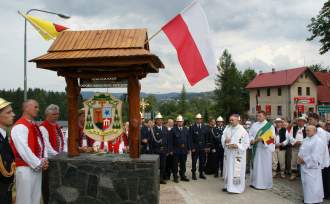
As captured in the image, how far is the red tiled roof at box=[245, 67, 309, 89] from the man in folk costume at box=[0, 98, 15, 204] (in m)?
50.7

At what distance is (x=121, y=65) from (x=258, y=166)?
20.4 feet

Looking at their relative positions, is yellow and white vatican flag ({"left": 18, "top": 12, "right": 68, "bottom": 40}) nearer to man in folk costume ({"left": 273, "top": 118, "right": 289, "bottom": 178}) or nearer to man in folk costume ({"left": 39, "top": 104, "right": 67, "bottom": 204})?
man in folk costume ({"left": 39, "top": 104, "right": 67, "bottom": 204})

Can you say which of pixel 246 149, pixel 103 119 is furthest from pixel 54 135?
pixel 246 149

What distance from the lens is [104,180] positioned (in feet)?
20.5

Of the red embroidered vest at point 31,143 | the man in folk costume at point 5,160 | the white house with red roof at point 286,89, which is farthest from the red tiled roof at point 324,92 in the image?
the man in folk costume at point 5,160

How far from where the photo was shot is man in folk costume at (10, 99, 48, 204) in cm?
553

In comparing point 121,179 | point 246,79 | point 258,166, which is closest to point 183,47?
point 121,179

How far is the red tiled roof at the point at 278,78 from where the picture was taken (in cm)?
5215

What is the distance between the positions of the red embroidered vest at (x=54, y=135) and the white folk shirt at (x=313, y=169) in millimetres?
5547

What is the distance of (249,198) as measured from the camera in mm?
9289

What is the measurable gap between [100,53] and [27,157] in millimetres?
2062

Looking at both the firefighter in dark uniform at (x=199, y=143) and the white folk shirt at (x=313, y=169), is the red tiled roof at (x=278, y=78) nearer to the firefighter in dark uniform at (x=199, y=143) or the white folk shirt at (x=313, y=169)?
the firefighter in dark uniform at (x=199, y=143)

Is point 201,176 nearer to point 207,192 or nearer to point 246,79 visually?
point 207,192

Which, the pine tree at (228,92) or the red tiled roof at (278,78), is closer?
the red tiled roof at (278,78)
